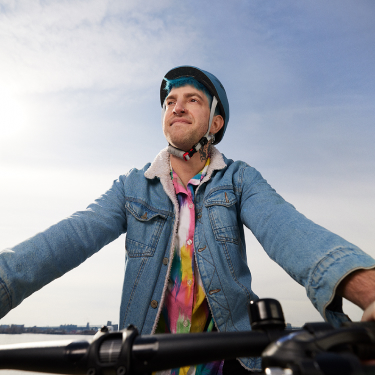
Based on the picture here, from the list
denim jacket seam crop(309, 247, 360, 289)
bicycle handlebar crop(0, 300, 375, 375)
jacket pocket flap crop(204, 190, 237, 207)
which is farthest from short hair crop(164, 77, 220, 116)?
bicycle handlebar crop(0, 300, 375, 375)

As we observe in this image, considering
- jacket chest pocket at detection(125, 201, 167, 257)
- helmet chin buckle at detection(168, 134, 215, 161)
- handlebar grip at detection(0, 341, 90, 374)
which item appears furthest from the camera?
helmet chin buckle at detection(168, 134, 215, 161)

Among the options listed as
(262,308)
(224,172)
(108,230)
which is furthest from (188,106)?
(262,308)

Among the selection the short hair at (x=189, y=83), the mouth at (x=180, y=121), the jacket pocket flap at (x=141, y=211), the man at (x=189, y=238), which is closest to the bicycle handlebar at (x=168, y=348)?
the man at (x=189, y=238)

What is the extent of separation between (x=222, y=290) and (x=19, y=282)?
1.40 m

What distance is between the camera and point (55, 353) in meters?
0.78

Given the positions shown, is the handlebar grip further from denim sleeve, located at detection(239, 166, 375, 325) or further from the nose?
the nose

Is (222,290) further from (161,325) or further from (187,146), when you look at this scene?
(187,146)

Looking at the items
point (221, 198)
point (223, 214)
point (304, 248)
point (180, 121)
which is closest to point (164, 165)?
point (180, 121)

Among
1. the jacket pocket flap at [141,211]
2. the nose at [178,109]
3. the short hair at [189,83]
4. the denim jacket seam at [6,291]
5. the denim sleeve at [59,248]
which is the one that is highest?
the short hair at [189,83]

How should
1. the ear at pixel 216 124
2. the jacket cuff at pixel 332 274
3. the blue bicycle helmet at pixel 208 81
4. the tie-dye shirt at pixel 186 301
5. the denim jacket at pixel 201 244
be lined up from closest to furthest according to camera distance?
the jacket cuff at pixel 332 274
the denim jacket at pixel 201 244
the tie-dye shirt at pixel 186 301
the blue bicycle helmet at pixel 208 81
the ear at pixel 216 124

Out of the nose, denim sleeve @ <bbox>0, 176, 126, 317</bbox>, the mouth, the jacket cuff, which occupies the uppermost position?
the nose

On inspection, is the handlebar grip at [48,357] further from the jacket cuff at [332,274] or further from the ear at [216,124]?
the ear at [216,124]

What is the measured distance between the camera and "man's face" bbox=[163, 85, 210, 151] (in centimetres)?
300

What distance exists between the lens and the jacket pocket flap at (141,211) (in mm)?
2646
